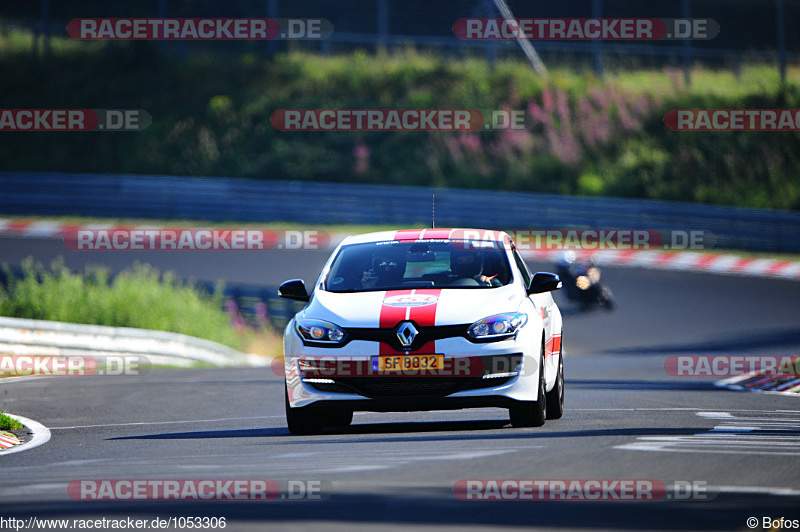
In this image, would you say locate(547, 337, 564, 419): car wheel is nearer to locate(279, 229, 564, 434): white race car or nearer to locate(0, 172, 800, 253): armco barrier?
Result: locate(279, 229, 564, 434): white race car

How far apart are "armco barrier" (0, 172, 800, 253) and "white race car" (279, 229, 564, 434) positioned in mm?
20732

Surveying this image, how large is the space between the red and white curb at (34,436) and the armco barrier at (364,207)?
20.9 meters

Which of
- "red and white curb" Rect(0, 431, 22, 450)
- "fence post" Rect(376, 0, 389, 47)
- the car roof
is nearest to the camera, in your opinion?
"red and white curb" Rect(0, 431, 22, 450)

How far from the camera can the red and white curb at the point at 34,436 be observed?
1024 centimetres

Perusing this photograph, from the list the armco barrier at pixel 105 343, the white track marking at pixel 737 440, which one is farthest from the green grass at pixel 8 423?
the armco barrier at pixel 105 343

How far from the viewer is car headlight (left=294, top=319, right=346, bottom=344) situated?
32.7ft

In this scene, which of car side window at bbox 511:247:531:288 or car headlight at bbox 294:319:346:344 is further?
car side window at bbox 511:247:531:288

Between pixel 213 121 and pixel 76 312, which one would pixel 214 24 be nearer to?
pixel 213 121

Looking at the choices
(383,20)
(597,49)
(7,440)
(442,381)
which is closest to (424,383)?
(442,381)

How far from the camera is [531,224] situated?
32781mm

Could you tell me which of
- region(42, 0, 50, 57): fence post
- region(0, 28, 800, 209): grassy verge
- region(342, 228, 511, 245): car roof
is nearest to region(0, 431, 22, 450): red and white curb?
region(342, 228, 511, 245): car roof

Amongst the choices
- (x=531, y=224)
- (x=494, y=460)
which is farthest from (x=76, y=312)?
(x=494, y=460)

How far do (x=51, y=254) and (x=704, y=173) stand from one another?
17720mm

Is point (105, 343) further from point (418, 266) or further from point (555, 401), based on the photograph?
point (555, 401)
